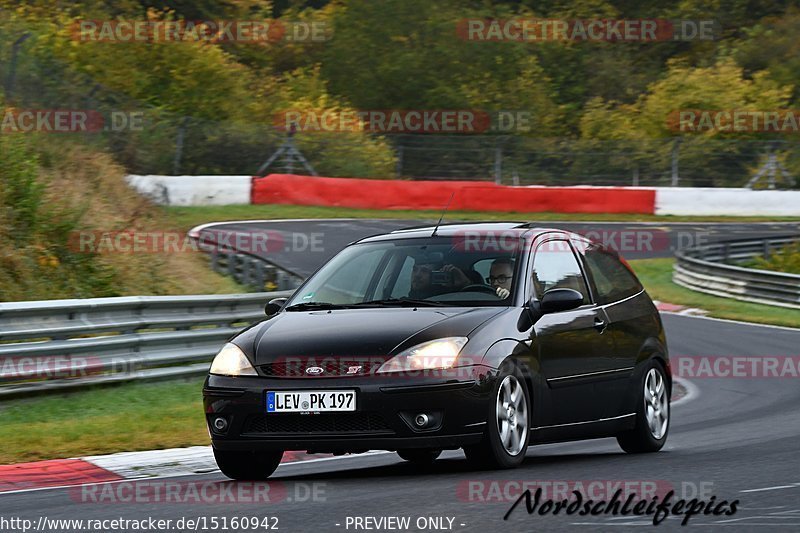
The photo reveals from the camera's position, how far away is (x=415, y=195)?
125 feet

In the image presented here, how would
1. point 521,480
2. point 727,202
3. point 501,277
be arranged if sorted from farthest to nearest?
point 727,202 → point 501,277 → point 521,480

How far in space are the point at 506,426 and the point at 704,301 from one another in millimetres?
20504

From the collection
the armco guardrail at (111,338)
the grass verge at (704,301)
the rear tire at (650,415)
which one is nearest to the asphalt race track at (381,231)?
the grass verge at (704,301)

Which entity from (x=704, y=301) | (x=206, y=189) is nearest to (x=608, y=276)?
(x=704, y=301)

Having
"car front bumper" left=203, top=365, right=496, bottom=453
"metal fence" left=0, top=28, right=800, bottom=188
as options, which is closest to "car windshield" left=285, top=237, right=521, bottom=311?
"car front bumper" left=203, top=365, right=496, bottom=453

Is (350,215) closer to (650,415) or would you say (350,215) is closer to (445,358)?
(650,415)

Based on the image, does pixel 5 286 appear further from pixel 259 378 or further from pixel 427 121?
pixel 427 121

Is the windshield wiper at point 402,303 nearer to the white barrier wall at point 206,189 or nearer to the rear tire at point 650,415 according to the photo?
the rear tire at point 650,415

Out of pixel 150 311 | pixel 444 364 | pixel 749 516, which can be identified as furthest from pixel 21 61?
pixel 749 516

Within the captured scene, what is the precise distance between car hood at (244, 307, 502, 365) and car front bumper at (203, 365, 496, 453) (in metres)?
0.18

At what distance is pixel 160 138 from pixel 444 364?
2987 centimetres

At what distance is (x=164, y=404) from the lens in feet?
40.8

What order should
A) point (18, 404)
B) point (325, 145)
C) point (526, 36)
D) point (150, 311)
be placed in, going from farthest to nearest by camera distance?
point (526, 36)
point (325, 145)
point (150, 311)
point (18, 404)

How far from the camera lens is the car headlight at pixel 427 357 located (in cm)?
750
